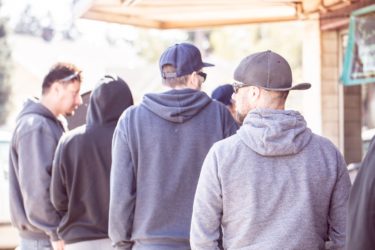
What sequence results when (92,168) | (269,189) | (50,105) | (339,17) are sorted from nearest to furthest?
(269,189)
(92,168)
(50,105)
(339,17)

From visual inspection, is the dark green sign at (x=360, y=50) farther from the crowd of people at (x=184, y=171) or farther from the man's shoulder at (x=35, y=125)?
the man's shoulder at (x=35, y=125)

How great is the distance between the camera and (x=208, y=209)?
3.73m

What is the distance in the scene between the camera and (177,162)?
14.5 feet

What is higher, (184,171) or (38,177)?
(184,171)

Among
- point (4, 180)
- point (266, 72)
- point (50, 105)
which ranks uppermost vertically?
point (266, 72)

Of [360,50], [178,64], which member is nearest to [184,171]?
[178,64]

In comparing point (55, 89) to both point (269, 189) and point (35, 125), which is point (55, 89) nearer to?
point (35, 125)

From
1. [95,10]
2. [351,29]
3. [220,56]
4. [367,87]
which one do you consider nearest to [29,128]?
[95,10]

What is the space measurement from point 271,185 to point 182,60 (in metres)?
1.14

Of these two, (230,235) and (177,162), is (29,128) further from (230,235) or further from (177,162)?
(230,235)

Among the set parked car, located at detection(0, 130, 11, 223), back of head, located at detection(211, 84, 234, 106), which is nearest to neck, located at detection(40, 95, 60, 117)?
back of head, located at detection(211, 84, 234, 106)

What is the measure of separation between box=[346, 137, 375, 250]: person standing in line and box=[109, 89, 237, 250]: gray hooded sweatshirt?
1614mm

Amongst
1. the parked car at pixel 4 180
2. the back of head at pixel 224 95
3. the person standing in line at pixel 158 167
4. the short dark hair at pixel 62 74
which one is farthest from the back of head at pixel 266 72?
the parked car at pixel 4 180

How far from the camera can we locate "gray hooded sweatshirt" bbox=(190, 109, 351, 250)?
3.68 meters
